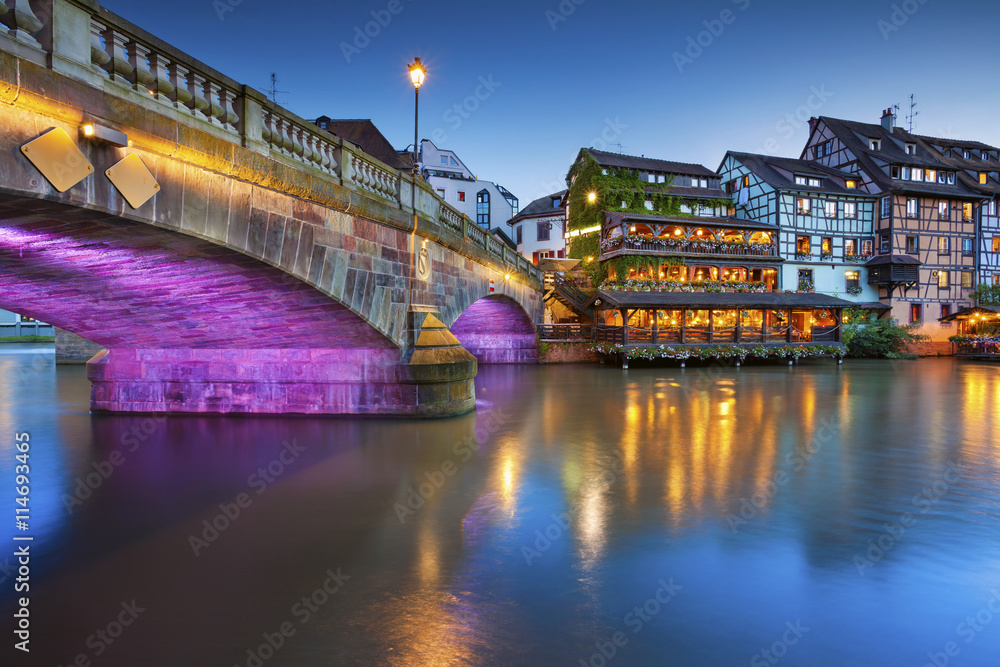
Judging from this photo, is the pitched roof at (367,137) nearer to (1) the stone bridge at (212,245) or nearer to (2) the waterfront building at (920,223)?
(1) the stone bridge at (212,245)

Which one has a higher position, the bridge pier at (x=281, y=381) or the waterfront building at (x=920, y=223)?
the waterfront building at (x=920, y=223)

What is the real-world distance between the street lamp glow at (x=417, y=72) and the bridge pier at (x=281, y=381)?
562cm

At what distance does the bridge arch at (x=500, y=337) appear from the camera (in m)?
30.1

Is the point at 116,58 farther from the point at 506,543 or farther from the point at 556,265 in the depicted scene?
the point at 556,265

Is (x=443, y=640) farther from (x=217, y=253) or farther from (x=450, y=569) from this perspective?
(x=217, y=253)

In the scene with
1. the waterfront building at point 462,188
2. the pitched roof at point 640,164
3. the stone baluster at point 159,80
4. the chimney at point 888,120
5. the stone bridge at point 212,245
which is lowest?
the stone bridge at point 212,245

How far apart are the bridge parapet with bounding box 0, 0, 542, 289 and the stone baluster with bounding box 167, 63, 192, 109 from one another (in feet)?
0.03

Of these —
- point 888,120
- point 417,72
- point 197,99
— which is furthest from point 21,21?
point 888,120

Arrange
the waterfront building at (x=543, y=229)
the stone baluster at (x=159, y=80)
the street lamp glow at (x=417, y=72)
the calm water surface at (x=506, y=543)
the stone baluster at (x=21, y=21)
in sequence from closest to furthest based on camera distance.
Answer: the stone baluster at (x=21, y=21), the calm water surface at (x=506, y=543), the stone baluster at (x=159, y=80), the street lamp glow at (x=417, y=72), the waterfront building at (x=543, y=229)

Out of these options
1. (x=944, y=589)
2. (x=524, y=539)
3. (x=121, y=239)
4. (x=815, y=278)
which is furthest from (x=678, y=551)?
(x=815, y=278)

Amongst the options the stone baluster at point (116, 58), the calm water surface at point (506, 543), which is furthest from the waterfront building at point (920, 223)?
the stone baluster at point (116, 58)

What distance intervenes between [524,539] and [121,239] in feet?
19.0

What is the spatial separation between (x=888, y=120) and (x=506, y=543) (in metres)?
53.2

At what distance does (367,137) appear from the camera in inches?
1570
